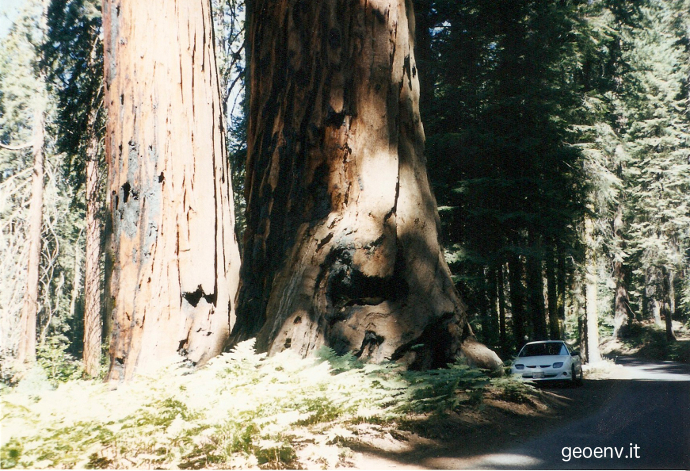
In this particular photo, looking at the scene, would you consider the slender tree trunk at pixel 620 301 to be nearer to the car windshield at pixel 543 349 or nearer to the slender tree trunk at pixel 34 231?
the car windshield at pixel 543 349

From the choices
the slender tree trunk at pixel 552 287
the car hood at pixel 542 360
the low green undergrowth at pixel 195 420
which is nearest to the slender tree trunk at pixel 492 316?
the slender tree trunk at pixel 552 287

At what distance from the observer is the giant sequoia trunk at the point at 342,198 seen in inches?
257

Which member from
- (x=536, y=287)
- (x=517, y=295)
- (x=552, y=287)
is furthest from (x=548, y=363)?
(x=552, y=287)

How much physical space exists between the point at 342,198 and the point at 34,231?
625 inches

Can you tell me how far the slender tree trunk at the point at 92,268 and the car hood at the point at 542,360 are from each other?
11320mm

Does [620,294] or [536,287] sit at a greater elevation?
[536,287]

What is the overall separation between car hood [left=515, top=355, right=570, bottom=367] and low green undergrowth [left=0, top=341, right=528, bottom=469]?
437 inches

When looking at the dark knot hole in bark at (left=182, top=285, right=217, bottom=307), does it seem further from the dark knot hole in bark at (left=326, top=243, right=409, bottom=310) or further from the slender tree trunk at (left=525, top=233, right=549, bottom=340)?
the slender tree trunk at (left=525, top=233, right=549, bottom=340)

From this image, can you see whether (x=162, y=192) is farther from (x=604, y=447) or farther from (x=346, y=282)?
(x=604, y=447)

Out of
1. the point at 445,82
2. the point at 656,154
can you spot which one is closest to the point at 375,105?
the point at 445,82

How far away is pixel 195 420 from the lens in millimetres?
3938

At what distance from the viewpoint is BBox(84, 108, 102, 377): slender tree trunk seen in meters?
15.1

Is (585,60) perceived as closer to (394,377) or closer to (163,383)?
(394,377)

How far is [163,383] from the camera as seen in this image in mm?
4301
